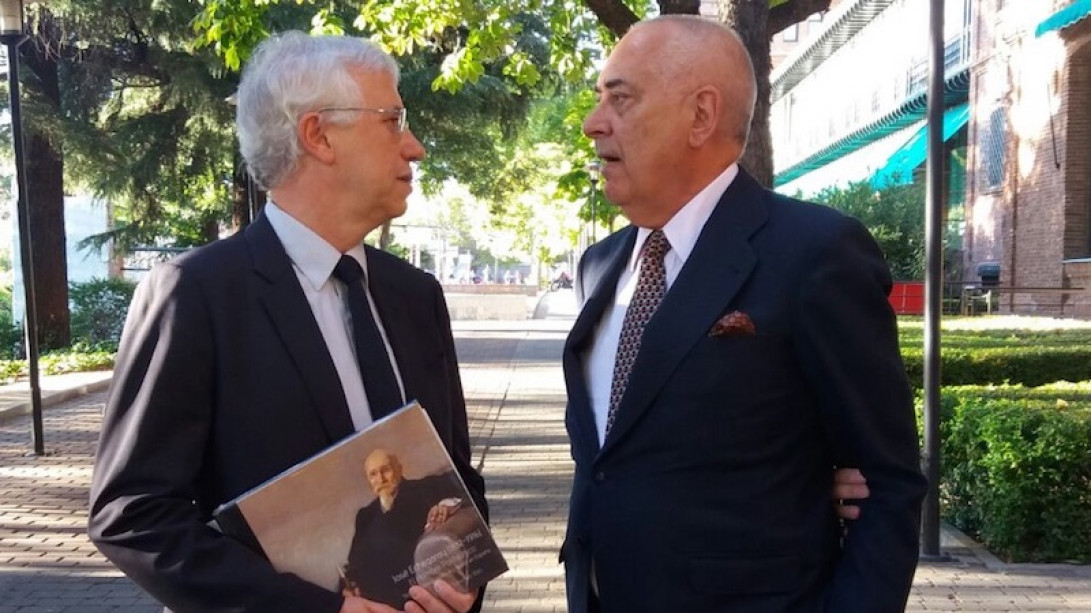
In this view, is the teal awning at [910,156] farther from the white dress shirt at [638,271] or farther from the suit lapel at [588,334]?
the white dress shirt at [638,271]

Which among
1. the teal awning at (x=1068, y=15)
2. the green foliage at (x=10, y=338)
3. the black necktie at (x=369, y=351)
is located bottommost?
the green foliage at (x=10, y=338)

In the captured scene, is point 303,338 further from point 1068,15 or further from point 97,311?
point 97,311

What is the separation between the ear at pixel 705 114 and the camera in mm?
2334

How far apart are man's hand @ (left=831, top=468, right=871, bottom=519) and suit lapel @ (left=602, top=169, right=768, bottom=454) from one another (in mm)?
389

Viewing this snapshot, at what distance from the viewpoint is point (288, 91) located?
2.15 metres

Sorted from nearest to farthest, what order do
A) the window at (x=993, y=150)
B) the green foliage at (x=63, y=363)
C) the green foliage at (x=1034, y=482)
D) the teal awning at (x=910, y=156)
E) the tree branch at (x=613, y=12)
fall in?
the green foliage at (x=1034, y=482) < the tree branch at (x=613, y=12) < the green foliage at (x=63, y=363) < the window at (x=993, y=150) < the teal awning at (x=910, y=156)

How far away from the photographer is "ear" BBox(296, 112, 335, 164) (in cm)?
216

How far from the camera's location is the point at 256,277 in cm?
210

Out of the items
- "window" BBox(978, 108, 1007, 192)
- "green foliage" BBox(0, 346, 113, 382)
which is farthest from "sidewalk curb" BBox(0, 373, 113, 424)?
"window" BBox(978, 108, 1007, 192)

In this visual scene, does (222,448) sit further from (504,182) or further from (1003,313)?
(504,182)

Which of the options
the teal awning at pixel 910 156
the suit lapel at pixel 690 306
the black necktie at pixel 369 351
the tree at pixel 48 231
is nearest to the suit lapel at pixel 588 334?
the suit lapel at pixel 690 306

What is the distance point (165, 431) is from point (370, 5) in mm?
9782

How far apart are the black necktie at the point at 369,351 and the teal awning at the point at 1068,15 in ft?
54.3

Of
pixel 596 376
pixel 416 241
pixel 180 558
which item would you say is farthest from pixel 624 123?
pixel 416 241
